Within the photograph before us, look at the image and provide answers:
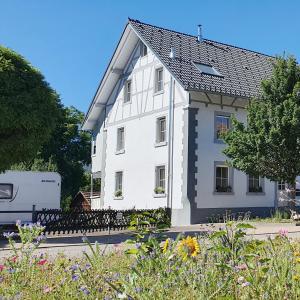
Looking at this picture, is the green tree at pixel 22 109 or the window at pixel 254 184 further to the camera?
the window at pixel 254 184

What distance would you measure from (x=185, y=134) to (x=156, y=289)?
65.2 feet

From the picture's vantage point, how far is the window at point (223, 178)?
2362 cm

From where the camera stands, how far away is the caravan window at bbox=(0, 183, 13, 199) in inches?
888

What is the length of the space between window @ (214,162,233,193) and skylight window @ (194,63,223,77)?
474 centimetres

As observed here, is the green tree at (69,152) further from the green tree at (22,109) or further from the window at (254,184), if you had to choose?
the green tree at (22,109)

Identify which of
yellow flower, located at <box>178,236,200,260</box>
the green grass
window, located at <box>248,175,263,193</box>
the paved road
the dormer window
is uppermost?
the dormer window

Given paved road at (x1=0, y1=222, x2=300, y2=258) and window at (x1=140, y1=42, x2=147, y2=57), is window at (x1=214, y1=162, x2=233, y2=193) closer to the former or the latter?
window at (x1=140, y1=42, x2=147, y2=57)

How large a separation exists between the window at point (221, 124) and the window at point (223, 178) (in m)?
1.32

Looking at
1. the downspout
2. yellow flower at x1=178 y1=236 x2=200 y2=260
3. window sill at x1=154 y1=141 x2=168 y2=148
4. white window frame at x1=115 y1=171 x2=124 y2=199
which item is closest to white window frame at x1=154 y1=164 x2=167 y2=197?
the downspout

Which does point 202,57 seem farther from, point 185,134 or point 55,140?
point 55,140

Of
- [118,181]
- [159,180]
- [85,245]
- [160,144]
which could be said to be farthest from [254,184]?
[85,245]

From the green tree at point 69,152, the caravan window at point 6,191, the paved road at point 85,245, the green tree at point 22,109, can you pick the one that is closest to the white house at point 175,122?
the caravan window at point 6,191

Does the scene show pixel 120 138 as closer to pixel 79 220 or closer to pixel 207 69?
pixel 207 69

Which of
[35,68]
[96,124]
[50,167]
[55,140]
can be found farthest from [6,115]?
[55,140]
